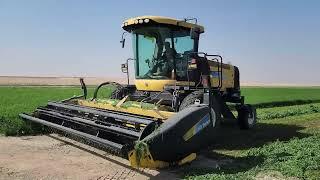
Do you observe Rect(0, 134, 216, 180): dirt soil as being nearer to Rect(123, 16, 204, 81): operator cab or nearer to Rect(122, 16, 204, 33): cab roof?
Rect(123, 16, 204, 81): operator cab

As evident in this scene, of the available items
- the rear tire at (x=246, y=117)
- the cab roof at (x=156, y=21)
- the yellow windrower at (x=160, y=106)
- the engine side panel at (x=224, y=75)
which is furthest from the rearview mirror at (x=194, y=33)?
the rear tire at (x=246, y=117)

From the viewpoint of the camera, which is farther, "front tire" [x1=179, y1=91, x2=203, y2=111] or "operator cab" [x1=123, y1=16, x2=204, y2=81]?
"operator cab" [x1=123, y1=16, x2=204, y2=81]

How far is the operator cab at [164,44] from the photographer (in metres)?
10.8

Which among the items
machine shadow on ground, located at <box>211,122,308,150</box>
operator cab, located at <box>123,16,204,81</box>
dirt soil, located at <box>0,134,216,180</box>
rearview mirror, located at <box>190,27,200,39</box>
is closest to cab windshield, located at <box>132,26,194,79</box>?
operator cab, located at <box>123,16,204,81</box>

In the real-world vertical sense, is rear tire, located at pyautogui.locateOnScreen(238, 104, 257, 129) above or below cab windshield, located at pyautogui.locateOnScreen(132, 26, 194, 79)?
below

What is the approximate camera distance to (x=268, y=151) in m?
8.77

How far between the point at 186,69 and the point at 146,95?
48.0 inches

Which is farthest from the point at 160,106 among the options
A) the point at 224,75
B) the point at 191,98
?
the point at 224,75

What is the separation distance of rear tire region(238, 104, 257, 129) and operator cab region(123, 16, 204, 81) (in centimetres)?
274

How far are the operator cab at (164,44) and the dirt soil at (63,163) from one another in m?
2.76

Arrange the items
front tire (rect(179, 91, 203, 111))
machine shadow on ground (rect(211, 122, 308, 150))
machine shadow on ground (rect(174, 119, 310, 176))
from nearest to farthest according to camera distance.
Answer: machine shadow on ground (rect(174, 119, 310, 176)), front tire (rect(179, 91, 203, 111)), machine shadow on ground (rect(211, 122, 308, 150))

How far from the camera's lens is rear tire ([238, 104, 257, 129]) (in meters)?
12.9

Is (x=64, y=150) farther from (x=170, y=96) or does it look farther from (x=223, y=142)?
(x=223, y=142)

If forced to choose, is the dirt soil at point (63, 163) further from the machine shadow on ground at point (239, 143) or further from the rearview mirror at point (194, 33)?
the rearview mirror at point (194, 33)
